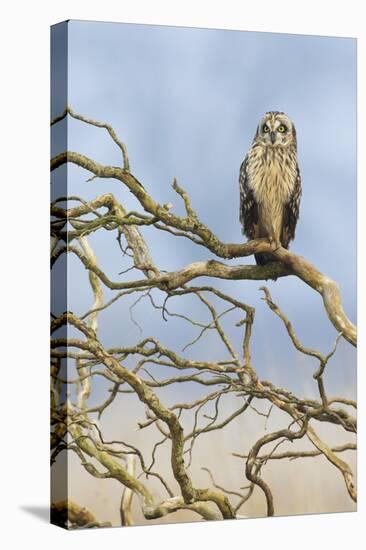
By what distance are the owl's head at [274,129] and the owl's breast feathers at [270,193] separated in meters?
0.03

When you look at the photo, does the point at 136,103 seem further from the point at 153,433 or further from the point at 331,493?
the point at 331,493

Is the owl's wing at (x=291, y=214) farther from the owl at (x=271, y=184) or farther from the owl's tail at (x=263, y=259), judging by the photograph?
the owl's tail at (x=263, y=259)

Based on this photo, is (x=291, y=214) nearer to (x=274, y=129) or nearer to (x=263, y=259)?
(x=263, y=259)

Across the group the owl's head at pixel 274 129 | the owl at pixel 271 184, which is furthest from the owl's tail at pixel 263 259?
the owl's head at pixel 274 129

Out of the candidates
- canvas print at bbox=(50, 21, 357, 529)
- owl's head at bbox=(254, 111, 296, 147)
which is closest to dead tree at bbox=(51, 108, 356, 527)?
canvas print at bbox=(50, 21, 357, 529)

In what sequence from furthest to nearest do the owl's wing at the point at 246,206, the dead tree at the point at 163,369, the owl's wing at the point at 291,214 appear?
A: the owl's wing at the point at 291,214
the owl's wing at the point at 246,206
the dead tree at the point at 163,369

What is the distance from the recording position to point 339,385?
7770mm

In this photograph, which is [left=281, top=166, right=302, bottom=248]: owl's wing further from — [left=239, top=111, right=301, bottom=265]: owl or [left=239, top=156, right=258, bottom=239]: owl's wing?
[left=239, top=156, right=258, bottom=239]: owl's wing

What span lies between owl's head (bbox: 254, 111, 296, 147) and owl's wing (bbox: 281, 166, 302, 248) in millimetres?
182

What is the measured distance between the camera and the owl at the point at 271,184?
754 centimetres

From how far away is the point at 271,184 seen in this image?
760 centimetres

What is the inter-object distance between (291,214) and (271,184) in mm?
196

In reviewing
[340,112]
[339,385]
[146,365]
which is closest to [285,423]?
[339,385]

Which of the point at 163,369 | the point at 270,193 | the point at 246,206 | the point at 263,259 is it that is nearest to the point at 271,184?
the point at 270,193
